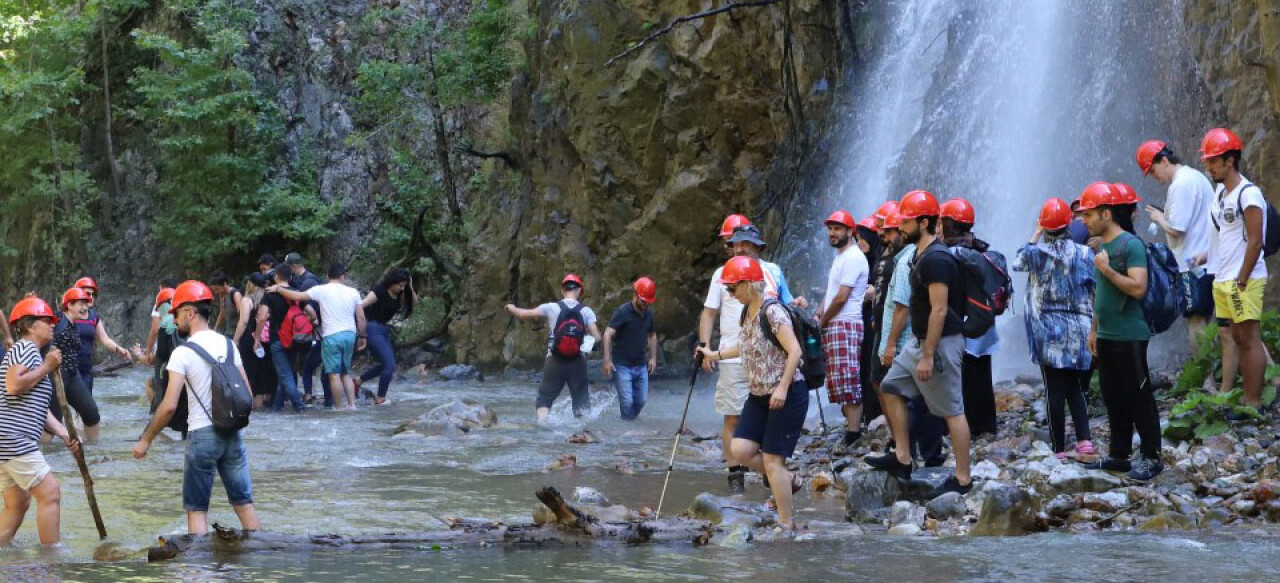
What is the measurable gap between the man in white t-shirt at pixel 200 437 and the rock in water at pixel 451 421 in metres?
6.07

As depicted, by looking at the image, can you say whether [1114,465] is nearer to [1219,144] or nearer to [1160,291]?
[1160,291]

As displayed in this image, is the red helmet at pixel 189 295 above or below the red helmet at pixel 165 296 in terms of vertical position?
below

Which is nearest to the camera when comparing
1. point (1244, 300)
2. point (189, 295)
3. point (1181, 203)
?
point (189, 295)

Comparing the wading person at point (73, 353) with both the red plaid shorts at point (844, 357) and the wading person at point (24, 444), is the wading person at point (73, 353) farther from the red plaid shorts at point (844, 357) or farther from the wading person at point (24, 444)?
the red plaid shorts at point (844, 357)

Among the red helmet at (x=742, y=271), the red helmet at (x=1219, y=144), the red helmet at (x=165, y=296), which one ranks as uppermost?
the red helmet at (x=1219, y=144)

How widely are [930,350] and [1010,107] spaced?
33.0 ft

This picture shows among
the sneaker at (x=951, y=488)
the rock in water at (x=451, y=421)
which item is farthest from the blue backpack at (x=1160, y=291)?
the rock in water at (x=451, y=421)

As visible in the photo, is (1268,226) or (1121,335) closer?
(1121,335)

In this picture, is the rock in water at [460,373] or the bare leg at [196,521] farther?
the rock in water at [460,373]

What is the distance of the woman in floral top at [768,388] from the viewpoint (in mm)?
7133

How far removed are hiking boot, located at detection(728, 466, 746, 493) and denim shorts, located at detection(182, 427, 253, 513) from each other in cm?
342

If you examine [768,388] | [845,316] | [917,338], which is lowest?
[768,388]

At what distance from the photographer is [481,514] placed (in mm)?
8172

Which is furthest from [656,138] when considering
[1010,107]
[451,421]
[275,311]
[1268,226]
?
[1268,226]
